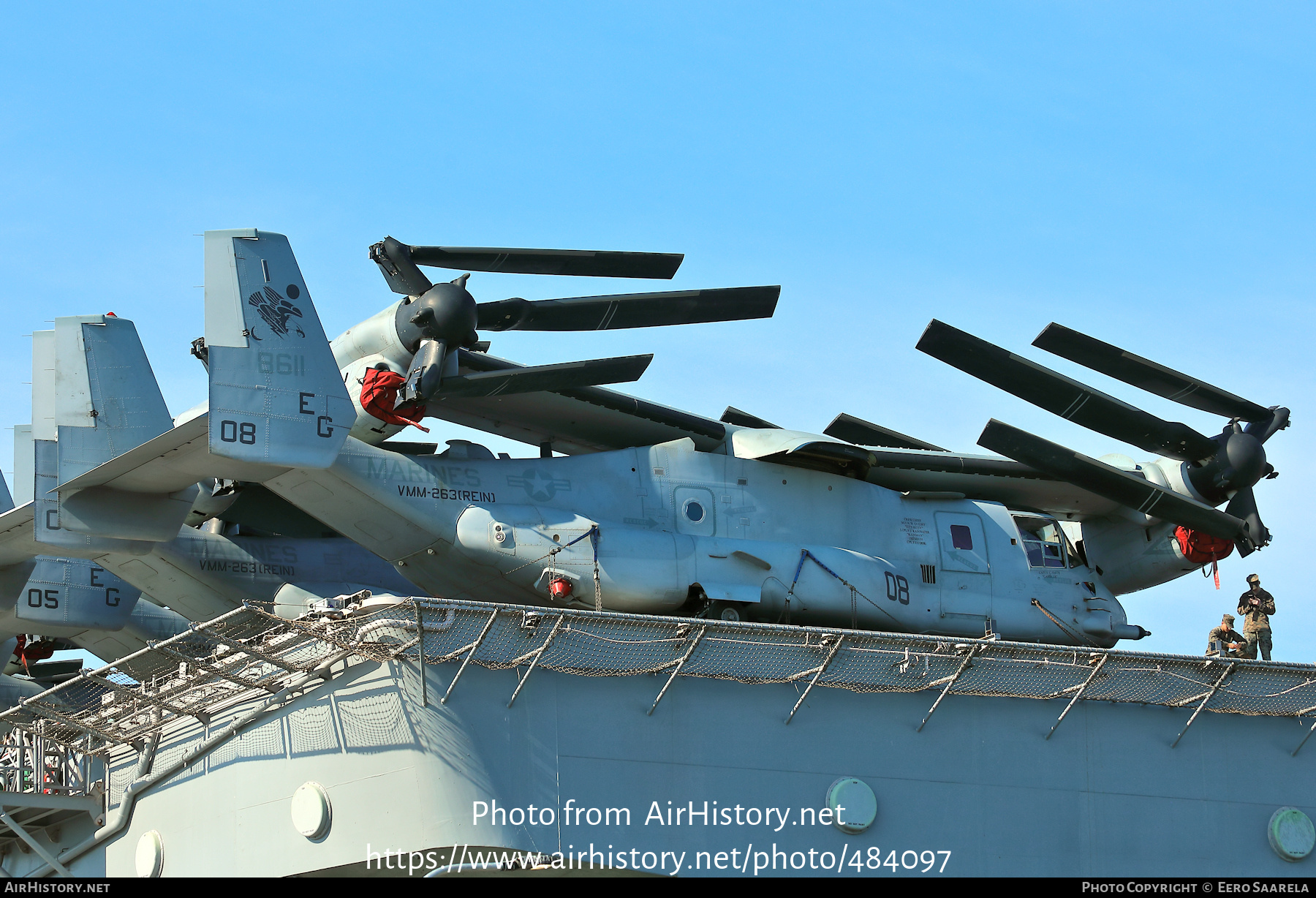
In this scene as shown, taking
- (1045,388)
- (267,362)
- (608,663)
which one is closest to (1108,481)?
(1045,388)

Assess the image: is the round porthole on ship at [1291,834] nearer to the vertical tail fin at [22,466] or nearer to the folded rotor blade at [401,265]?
the folded rotor blade at [401,265]

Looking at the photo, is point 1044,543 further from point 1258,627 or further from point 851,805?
point 851,805

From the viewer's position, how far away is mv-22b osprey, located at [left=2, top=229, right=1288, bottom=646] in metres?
18.5

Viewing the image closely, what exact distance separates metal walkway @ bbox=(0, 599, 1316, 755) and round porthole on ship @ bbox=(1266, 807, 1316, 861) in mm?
1571

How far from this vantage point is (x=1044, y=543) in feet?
82.9

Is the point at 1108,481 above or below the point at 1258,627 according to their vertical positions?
above

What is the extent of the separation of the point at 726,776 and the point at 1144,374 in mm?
10294

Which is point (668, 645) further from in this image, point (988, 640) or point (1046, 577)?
point (1046, 577)

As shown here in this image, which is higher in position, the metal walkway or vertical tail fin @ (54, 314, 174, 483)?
vertical tail fin @ (54, 314, 174, 483)

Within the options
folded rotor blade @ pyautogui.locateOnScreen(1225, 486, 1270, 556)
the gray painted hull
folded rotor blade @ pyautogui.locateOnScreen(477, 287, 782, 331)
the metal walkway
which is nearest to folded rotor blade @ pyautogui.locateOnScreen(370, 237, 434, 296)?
folded rotor blade @ pyautogui.locateOnScreen(477, 287, 782, 331)

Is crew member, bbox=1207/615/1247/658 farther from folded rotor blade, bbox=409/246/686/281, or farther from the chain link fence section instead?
folded rotor blade, bbox=409/246/686/281

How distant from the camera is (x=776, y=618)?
21.9m

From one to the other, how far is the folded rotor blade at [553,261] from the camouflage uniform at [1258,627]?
12.5 m
